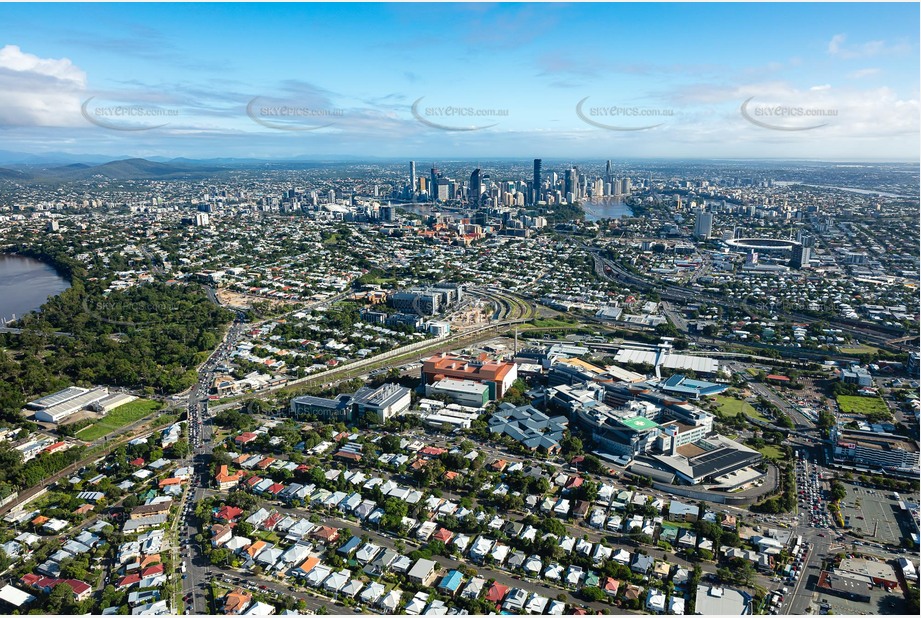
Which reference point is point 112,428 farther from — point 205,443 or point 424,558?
point 424,558

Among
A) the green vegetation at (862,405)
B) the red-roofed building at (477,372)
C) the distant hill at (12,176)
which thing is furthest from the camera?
the distant hill at (12,176)

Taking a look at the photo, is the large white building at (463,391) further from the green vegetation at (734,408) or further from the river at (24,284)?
the river at (24,284)

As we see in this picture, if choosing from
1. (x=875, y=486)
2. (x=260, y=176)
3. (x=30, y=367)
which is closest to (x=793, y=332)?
(x=875, y=486)

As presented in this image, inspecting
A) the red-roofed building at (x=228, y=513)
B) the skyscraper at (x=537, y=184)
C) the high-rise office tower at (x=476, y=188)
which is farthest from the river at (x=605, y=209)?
the red-roofed building at (x=228, y=513)

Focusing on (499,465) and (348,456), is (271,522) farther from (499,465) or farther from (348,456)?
(499,465)

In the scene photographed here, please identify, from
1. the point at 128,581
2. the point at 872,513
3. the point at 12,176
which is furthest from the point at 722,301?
the point at 12,176

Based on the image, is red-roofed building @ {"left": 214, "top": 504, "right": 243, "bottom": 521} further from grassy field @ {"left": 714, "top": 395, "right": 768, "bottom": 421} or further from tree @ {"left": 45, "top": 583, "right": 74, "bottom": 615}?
grassy field @ {"left": 714, "top": 395, "right": 768, "bottom": 421}

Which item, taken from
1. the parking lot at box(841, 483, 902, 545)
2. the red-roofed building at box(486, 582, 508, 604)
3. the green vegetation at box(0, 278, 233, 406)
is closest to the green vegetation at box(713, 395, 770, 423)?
the parking lot at box(841, 483, 902, 545)
